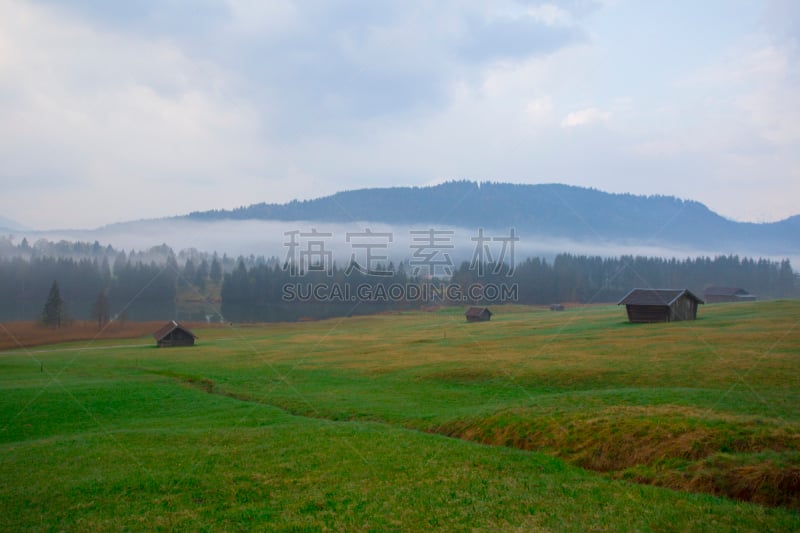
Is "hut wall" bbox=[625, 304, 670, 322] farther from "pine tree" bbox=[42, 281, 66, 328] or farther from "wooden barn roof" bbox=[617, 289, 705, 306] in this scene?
"pine tree" bbox=[42, 281, 66, 328]

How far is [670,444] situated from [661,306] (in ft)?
181

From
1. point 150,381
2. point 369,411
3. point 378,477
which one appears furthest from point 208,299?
point 378,477

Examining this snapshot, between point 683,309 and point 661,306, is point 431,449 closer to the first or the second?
point 661,306

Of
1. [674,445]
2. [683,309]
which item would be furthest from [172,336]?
[674,445]

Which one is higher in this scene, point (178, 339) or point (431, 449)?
point (431, 449)

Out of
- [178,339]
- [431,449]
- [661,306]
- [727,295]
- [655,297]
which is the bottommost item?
[178,339]

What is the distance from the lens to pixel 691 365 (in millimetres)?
31719

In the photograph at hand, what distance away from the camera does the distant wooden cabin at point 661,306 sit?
2552 inches

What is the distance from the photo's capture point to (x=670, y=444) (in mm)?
15500

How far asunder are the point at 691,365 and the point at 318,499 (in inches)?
1100

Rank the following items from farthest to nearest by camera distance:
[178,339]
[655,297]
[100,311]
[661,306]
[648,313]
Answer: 1. [100,311]
2. [178,339]
3. [655,297]
4. [648,313]
5. [661,306]

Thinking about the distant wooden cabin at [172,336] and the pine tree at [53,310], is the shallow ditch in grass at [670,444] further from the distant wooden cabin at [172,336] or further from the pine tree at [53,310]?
the pine tree at [53,310]

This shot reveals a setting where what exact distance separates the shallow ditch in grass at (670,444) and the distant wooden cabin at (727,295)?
12960cm

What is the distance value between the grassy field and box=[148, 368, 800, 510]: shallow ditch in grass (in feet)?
0.19
